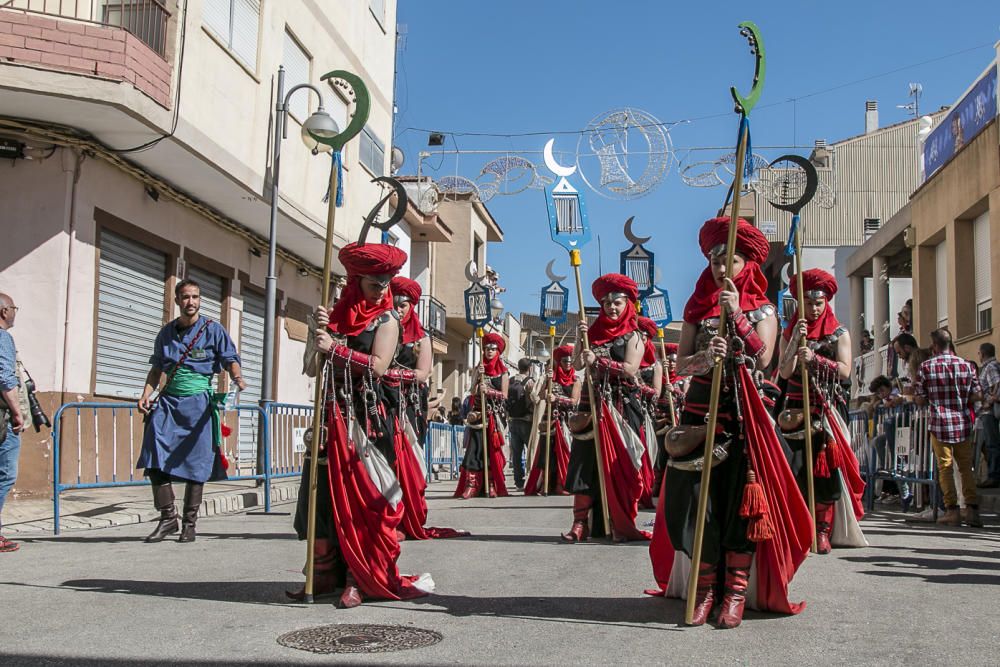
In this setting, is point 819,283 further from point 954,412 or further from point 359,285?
point 359,285

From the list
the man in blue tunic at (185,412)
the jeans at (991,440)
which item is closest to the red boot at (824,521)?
the man in blue tunic at (185,412)

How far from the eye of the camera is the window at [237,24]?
52.5ft

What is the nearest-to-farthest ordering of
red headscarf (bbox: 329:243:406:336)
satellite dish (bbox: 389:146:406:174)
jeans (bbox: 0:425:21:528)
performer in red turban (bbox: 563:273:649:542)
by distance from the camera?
red headscarf (bbox: 329:243:406:336) → jeans (bbox: 0:425:21:528) → performer in red turban (bbox: 563:273:649:542) → satellite dish (bbox: 389:146:406:174)

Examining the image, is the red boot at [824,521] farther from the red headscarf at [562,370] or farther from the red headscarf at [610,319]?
the red headscarf at [562,370]

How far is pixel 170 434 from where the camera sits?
8.67m

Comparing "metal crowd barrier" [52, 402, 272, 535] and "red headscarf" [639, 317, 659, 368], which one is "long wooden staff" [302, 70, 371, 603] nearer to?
"red headscarf" [639, 317, 659, 368]

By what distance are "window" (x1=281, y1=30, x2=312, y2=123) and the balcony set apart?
18.4m

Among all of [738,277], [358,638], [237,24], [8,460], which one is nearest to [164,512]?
[8,460]

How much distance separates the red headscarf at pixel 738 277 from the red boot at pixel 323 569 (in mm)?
2225

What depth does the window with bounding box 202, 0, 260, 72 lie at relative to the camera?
630 inches

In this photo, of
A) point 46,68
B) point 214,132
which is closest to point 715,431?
point 46,68

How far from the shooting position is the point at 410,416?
8852mm

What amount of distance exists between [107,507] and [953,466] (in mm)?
8563

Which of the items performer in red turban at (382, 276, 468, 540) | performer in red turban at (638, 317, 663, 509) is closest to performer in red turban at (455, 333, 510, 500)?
performer in red turban at (638, 317, 663, 509)
